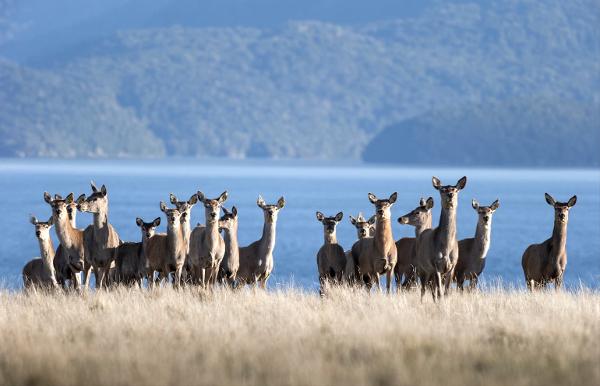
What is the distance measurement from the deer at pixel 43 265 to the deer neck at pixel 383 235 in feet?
17.7

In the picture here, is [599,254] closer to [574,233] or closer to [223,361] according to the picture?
[574,233]

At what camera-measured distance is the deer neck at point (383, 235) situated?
22.2 m

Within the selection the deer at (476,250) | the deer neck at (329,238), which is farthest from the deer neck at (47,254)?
the deer at (476,250)

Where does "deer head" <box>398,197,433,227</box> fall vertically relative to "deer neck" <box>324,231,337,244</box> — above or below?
above

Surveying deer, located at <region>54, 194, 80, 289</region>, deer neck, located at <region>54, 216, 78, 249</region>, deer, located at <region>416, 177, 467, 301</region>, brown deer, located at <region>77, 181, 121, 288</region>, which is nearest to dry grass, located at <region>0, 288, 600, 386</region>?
deer, located at <region>416, 177, 467, 301</region>

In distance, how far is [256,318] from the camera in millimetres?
19328

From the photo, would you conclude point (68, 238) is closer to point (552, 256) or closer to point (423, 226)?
point (423, 226)

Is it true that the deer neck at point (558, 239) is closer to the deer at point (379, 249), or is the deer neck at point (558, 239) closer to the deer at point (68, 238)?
the deer at point (379, 249)

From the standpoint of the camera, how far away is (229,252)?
77.9ft

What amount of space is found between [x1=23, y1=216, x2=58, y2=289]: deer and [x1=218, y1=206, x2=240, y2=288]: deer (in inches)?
113

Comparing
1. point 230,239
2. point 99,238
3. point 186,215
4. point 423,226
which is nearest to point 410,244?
point 423,226

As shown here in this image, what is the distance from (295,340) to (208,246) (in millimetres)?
6081

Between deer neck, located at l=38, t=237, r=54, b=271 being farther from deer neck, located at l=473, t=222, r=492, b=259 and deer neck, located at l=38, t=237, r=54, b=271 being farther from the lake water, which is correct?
deer neck, located at l=473, t=222, r=492, b=259

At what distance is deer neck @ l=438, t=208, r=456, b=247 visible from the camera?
21.0 metres
